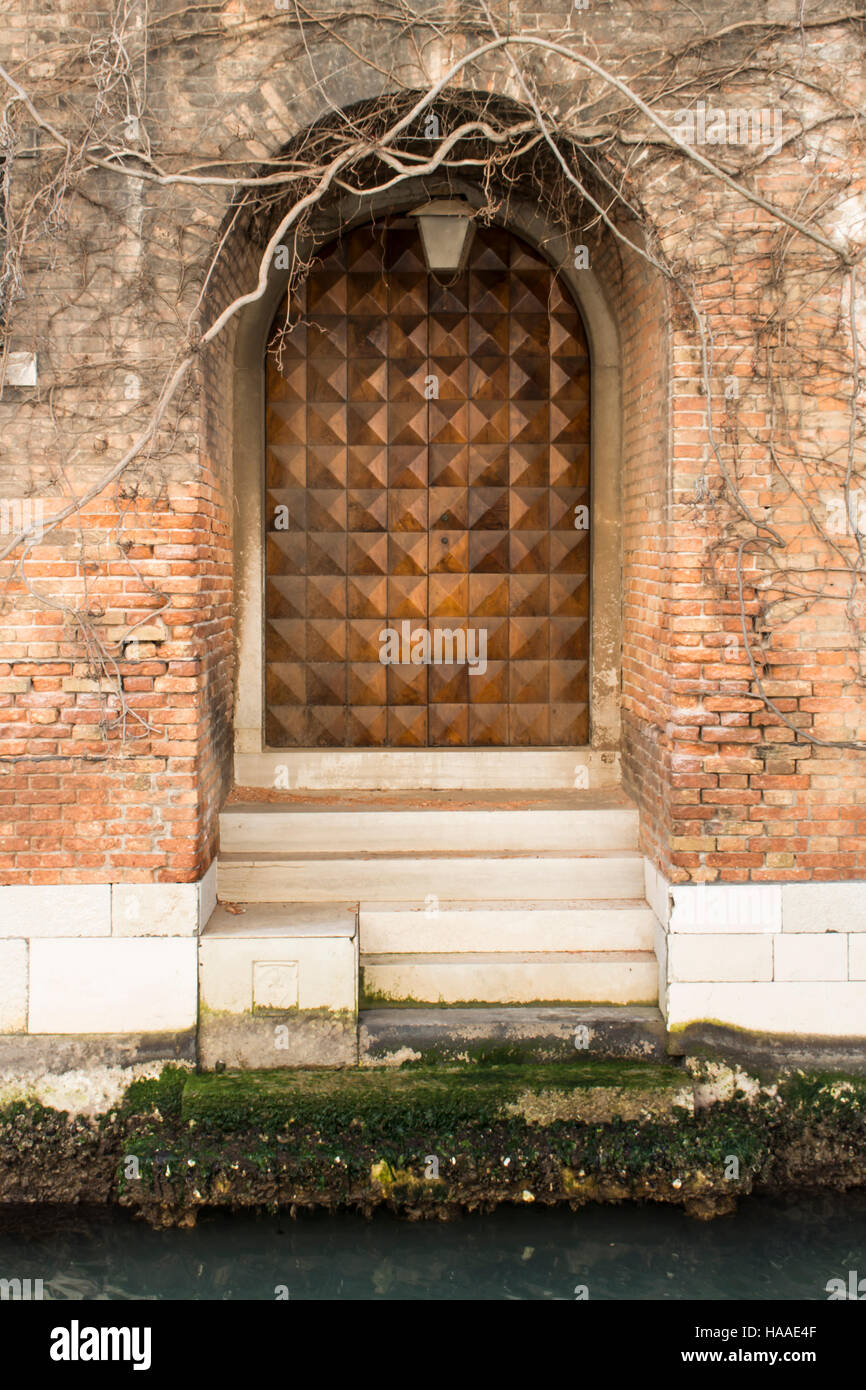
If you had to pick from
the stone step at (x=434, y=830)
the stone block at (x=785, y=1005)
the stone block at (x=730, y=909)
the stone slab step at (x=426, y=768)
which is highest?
the stone slab step at (x=426, y=768)

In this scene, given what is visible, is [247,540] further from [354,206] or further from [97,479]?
[354,206]

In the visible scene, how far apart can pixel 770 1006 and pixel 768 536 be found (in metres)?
2.10

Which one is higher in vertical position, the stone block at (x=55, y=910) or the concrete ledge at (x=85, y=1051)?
the stone block at (x=55, y=910)

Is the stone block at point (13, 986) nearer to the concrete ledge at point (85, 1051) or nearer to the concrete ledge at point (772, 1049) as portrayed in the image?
the concrete ledge at point (85, 1051)

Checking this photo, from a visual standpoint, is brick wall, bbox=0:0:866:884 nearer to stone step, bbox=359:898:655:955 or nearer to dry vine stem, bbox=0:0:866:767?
dry vine stem, bbox=0:0:866:767

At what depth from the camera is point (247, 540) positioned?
19.3 ft

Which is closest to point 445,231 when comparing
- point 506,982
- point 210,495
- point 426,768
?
point 210,495

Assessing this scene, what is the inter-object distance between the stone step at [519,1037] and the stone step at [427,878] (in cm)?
62

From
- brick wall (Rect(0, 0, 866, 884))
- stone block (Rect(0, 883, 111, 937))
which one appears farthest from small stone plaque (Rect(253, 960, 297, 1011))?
stone block (Rect(0, 883, 111, 937))

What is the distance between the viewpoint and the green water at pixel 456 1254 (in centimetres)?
403

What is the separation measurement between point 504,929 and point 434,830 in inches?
25.9

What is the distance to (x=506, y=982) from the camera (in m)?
4.98

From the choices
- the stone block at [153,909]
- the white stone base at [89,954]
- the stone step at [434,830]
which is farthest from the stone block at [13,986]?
the stone step at [434,830]
